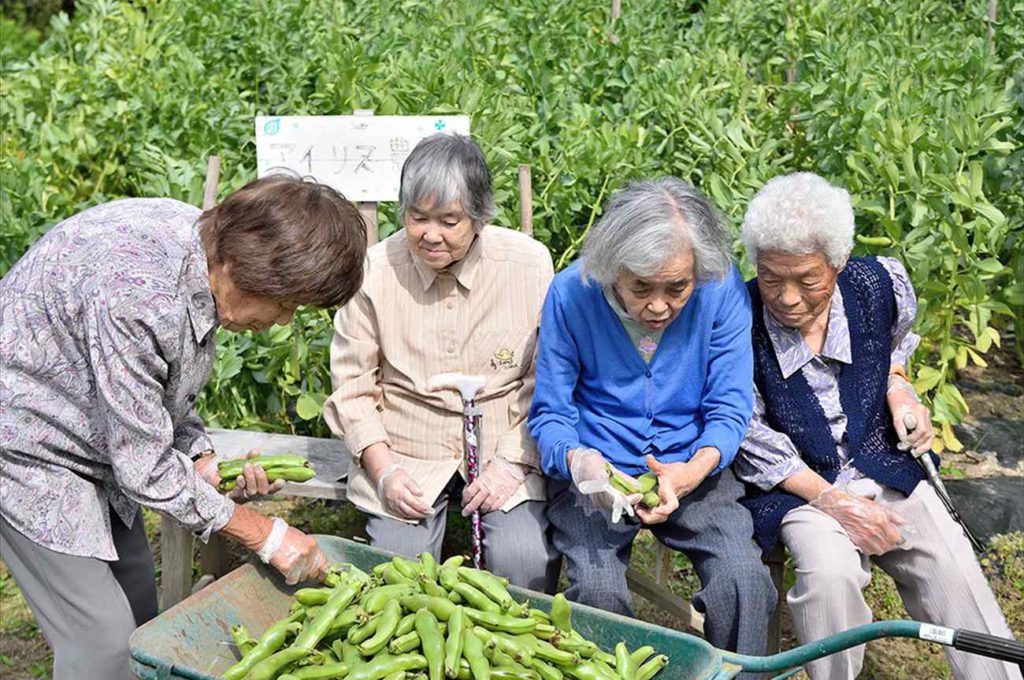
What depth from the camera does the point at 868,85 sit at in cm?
525

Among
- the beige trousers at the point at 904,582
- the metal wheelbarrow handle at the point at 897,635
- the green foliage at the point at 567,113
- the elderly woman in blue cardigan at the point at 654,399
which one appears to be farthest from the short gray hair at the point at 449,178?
the metal wheelbarrow handle at the point at 897,635

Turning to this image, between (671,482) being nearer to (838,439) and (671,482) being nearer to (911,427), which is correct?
(838,439)

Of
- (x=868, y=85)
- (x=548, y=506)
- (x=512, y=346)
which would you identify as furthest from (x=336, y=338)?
(x=868, y=85)

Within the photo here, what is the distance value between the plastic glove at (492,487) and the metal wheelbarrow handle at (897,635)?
1104 millimetres

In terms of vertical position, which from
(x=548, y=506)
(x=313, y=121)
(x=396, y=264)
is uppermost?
(x=313, y=121)

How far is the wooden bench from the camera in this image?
4039mm

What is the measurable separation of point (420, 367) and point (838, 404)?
1.25 meters

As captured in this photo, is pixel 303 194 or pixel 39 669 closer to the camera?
pixel 303 194

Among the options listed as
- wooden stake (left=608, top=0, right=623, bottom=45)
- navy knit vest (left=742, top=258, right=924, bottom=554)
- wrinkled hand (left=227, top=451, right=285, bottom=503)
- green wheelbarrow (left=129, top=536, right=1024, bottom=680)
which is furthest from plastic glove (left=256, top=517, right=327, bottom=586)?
wooden stake (left=608, top=0, right=623, bottom=45)

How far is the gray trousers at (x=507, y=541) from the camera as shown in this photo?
3725 mm

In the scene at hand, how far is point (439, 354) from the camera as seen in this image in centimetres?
395

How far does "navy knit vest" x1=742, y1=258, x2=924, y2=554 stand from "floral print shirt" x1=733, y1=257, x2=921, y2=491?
0.02m

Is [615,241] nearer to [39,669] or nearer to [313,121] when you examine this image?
[313,121]

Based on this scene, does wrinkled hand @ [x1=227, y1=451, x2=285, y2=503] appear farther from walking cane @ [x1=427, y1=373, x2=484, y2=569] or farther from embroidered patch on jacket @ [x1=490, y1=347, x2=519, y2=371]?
embroidered patch on jacket @ [x1=490, y1=347, x2=519, y2=371]
